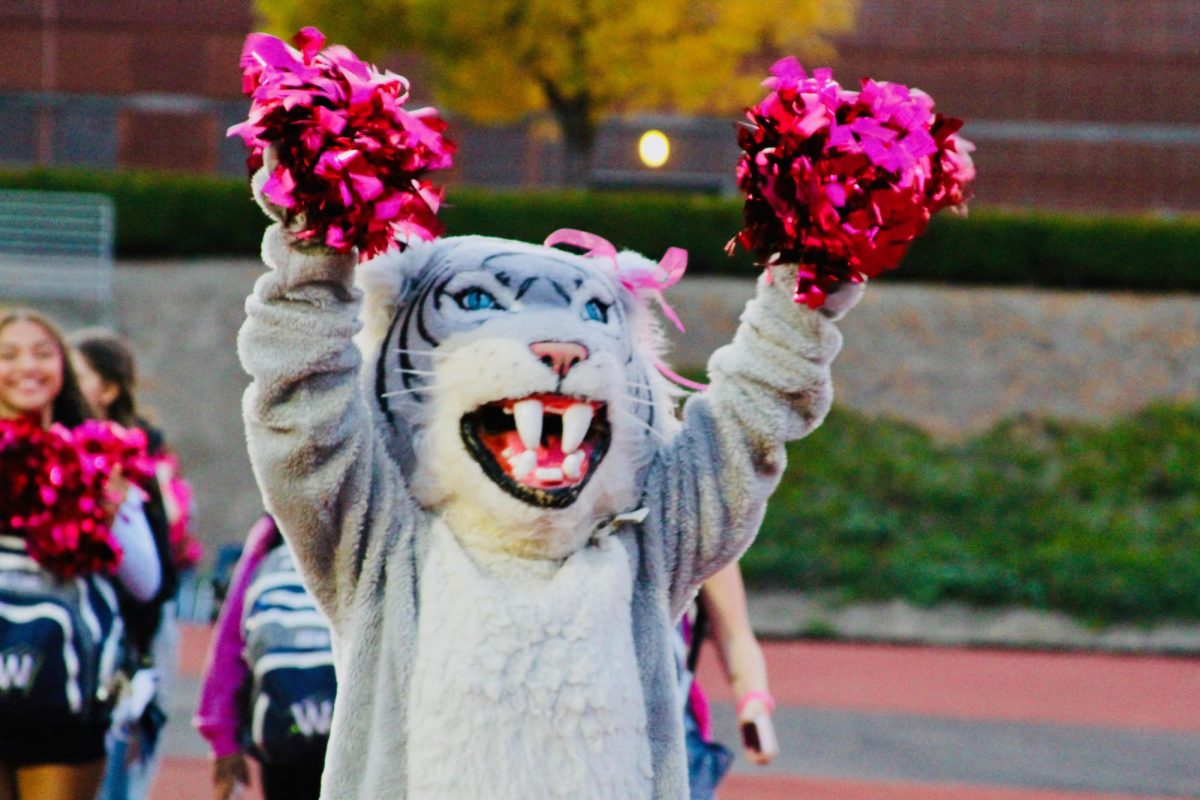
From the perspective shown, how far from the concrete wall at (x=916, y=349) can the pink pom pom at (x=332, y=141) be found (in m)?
13.7

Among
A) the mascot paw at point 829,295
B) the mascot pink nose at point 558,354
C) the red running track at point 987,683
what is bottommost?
the red running track at point 987,683

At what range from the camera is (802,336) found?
306 centimetres

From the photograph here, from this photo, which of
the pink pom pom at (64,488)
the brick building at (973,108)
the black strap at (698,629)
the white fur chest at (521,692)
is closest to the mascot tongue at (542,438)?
the white fur chest at (521,692)

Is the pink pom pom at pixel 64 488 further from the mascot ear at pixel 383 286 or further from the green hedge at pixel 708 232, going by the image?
the green hedge at pixel 708 232

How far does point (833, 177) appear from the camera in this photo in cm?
294

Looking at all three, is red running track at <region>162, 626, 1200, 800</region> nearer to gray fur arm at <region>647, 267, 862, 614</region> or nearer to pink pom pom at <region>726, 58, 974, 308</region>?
gray fur arm at <region>647, 267, 862, 614</region>

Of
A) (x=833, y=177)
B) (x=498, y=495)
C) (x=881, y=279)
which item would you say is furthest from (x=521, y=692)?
(x=881, y=279)

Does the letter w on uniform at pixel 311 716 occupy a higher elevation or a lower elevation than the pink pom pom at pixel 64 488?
lower

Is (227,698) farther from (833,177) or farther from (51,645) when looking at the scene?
(833,177)

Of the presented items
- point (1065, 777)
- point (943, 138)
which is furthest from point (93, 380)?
point (1065, 777)

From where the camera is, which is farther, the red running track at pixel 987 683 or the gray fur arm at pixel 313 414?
the red running track at pixel 987 683

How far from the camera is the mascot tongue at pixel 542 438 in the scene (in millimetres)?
2998

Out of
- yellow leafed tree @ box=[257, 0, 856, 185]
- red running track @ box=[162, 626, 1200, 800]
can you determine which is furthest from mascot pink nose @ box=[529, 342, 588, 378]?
yellow leafed tree @ box=[257, 0, 856, 185]

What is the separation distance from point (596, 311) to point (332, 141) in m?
0.63
